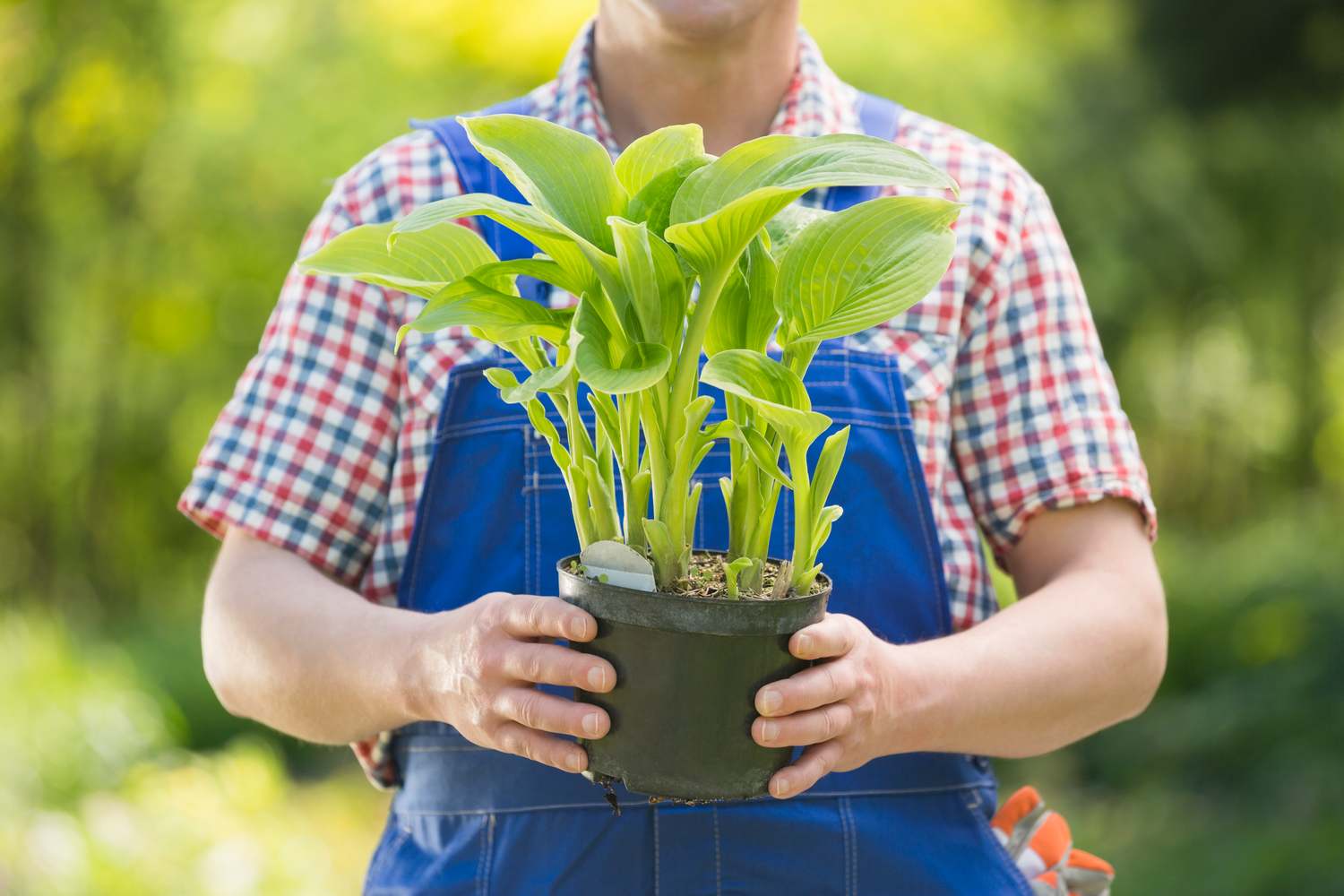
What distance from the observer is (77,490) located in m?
7.41

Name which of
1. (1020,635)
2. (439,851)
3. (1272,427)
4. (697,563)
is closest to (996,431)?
(1020,635)

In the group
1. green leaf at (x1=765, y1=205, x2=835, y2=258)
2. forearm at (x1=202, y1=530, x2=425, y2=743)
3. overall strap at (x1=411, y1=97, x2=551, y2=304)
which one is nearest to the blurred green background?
forearm at (x1=202, y1=530, x2=425, y2=743)

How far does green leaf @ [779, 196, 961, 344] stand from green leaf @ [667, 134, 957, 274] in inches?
2.1

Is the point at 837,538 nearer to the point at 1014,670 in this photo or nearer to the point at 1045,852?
the point at 1014,670

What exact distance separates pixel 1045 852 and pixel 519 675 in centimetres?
65

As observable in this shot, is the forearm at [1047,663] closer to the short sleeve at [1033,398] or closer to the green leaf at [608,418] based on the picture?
the short sleeve at [1033,398]

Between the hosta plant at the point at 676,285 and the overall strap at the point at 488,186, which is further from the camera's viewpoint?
the overall strap at the point at 488,186

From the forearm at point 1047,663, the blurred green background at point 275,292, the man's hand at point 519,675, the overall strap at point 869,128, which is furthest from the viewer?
the blurred green background at point 275,292

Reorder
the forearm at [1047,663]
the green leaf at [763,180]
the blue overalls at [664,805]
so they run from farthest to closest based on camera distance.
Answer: the blue overalls at [664,805] < the forearm at [1047,663] < the green leaf at [763,180]

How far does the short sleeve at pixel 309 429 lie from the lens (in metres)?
1.30

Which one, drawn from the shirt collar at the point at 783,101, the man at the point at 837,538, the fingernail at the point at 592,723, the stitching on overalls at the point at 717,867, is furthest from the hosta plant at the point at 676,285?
the shirt collar at the point at 783,101

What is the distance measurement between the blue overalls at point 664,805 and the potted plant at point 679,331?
256 millimetres

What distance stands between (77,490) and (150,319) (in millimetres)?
1150

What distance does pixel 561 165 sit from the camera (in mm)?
939
